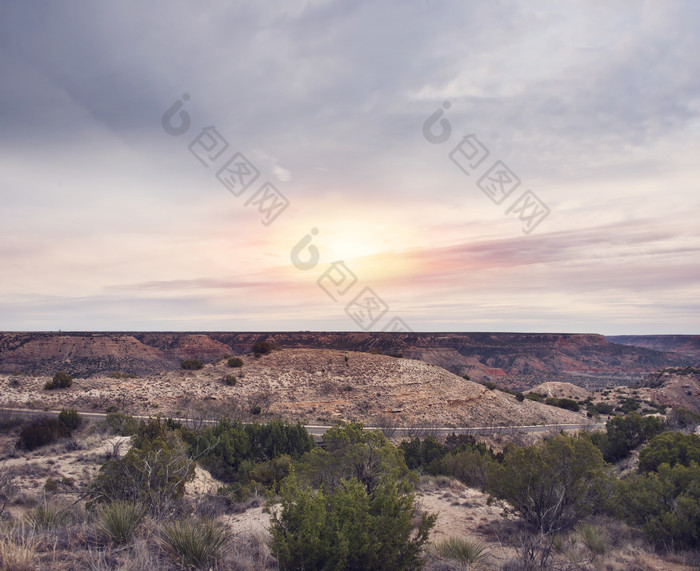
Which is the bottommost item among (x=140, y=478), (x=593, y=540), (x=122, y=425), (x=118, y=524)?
(x=122, y=425)

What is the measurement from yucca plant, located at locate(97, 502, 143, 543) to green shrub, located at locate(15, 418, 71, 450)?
16.9m

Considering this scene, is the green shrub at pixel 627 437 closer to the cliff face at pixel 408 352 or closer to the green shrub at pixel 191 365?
the green shrub at pixel 191 365

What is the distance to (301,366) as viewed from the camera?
162 feet

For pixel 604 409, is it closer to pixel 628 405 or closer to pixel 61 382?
pixel 628 405

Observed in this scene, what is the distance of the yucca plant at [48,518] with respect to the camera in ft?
24.2

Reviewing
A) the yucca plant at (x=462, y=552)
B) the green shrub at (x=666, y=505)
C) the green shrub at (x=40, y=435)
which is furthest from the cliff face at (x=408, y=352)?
the yucca plant at (x=462, y=552)

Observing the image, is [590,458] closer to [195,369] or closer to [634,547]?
[634,547]

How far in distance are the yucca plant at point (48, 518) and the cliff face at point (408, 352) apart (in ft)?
188

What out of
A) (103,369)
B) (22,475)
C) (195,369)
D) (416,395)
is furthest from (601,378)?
(22,475)

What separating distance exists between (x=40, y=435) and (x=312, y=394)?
2639 centimetres

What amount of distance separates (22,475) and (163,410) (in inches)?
858

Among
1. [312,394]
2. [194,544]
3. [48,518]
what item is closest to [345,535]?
[194,544]

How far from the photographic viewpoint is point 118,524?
6.66 m

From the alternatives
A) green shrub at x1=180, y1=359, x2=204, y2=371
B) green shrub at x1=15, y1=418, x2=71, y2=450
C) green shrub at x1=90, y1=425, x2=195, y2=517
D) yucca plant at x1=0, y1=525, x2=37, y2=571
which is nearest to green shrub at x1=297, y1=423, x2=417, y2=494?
green shrub at x1=90, y1=425, x2=195, y2=517
